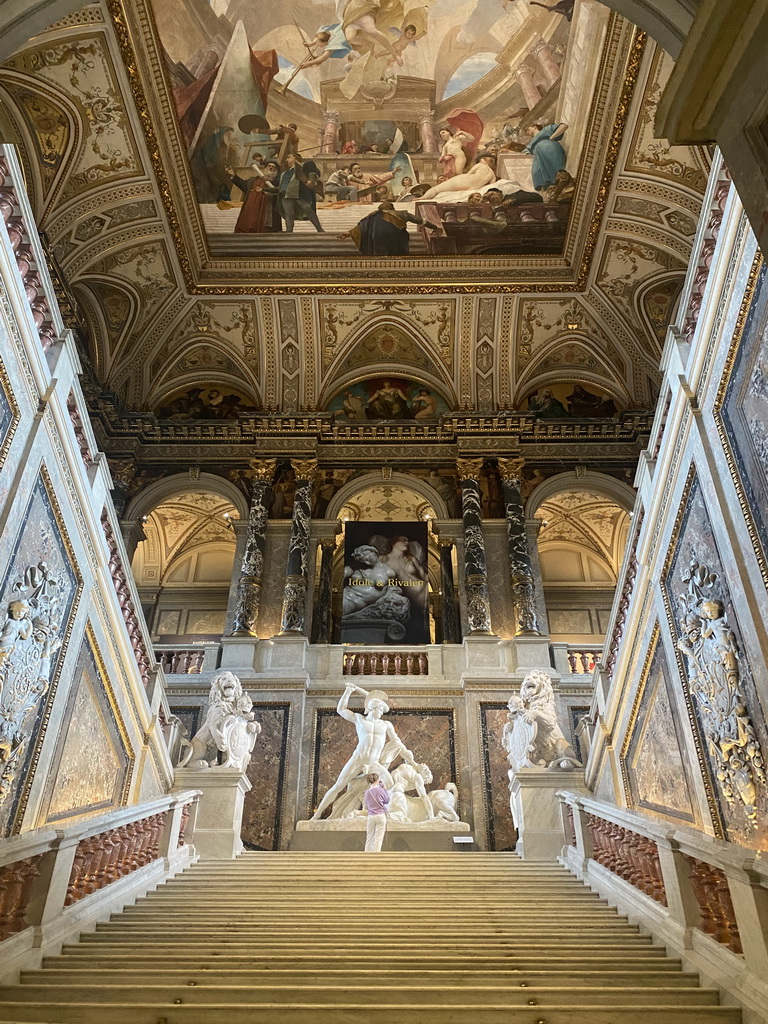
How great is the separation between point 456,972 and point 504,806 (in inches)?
294

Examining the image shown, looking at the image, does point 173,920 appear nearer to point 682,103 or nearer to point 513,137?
point 682,103

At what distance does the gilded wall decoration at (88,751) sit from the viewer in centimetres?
614

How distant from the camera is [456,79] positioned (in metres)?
13.0

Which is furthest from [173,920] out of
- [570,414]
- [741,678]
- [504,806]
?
[570,414]

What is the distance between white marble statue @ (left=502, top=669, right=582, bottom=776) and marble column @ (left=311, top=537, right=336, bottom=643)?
16.7 ft

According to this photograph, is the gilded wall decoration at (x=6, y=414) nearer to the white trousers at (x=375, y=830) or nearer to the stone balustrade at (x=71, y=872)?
the stone balustrade at (x=71, y=872)

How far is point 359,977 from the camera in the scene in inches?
145

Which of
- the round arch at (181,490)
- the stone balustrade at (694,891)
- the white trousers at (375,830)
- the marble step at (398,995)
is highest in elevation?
the round arch at (181,490)

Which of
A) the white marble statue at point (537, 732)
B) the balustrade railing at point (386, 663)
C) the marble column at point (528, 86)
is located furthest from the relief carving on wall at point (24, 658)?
the marble column at point (528, 86)

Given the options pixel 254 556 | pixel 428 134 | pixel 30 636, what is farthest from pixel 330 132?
pixel 30 636

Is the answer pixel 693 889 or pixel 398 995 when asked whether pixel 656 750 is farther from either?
pixel 398 995

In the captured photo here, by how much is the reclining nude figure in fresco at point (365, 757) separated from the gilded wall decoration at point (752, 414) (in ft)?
18.7

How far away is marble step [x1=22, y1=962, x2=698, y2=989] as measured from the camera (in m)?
3.61

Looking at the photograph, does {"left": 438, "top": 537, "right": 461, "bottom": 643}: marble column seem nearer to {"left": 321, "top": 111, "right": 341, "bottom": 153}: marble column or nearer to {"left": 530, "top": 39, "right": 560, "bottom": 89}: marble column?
{"left": 321, "top": 111, "right": 341, "bottom": 153}: marble column
